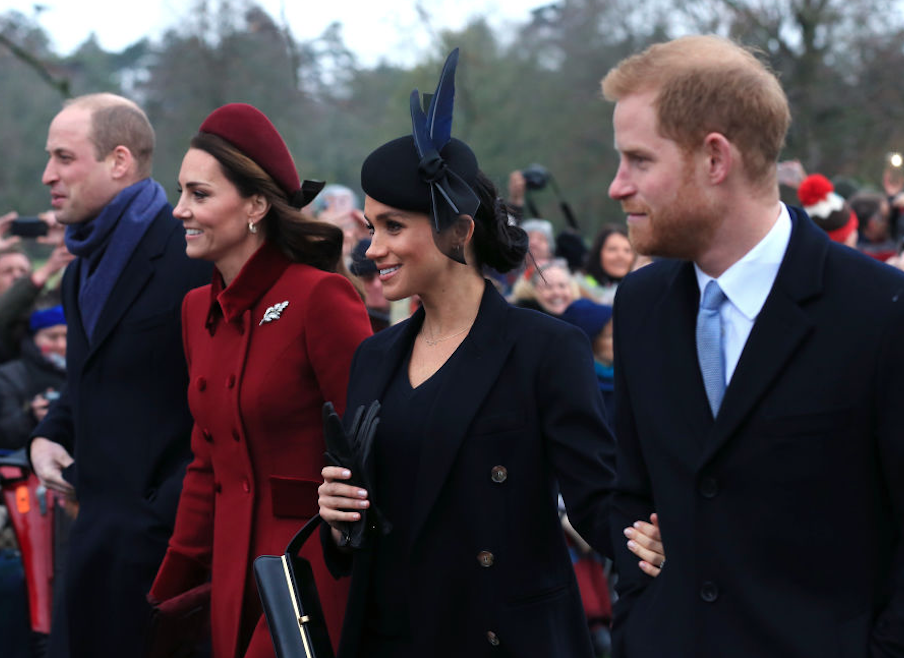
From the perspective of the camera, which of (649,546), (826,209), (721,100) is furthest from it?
(826,209)

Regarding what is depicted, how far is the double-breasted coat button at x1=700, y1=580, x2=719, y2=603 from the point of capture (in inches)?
88.1

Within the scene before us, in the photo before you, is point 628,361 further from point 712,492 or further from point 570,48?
point 570,48

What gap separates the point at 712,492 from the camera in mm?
2215

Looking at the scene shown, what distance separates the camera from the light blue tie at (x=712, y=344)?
7.50ft

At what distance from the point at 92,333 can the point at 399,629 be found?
2.01 meters

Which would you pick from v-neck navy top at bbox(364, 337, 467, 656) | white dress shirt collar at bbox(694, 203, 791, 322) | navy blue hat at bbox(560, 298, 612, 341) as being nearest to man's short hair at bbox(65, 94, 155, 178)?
v-neck navy top at bbox(364, 337, 467, 656)

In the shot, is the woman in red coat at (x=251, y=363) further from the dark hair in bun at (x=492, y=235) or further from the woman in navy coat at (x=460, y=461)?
the dark hair in bun at (x=492, y=235)

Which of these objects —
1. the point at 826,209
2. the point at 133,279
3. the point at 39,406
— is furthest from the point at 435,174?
the point at 826,209

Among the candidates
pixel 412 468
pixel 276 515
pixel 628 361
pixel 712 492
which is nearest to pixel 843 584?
pixel 712 492

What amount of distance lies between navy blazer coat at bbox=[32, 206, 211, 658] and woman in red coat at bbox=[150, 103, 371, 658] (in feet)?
0.92

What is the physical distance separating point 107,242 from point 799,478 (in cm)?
314

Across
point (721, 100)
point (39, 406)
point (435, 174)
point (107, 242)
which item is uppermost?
point (721, 100)

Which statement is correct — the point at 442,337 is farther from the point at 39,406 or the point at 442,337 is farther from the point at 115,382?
the point at 39,406

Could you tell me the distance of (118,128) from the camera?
468cm
